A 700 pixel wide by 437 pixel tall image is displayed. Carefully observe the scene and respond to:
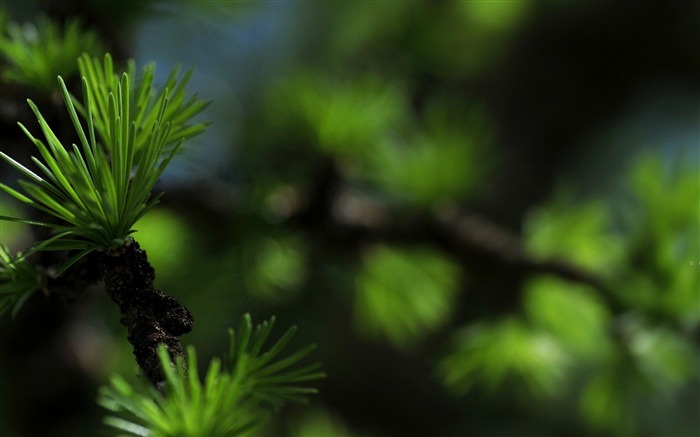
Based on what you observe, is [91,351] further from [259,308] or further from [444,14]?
[444,14]

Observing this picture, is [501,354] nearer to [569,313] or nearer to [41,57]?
[569,313]

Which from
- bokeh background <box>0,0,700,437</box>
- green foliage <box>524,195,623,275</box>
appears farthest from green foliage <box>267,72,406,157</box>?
green foliage <box>524,195,623,275</box>

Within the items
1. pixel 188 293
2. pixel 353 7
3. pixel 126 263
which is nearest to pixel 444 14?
pixel 353 7

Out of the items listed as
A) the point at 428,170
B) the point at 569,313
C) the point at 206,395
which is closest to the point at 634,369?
the point at 569,313

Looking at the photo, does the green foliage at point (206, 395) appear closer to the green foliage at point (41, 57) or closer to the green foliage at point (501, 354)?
the green foliage at point (41, 57)

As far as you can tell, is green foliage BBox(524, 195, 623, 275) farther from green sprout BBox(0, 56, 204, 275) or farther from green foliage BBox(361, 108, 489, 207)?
green sprout BBox(0, 56, 204, 275)

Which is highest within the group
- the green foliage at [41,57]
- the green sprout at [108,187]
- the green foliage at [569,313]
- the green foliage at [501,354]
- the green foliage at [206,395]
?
the green foliage at [569,313]

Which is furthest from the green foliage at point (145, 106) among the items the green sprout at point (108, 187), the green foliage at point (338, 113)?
the green foliage at point (338, 113)
